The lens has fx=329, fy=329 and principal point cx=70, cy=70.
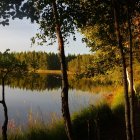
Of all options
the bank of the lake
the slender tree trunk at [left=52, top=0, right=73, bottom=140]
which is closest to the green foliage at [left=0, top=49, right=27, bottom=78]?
the slender tree trunk at [left=52, top=0, right=73, bottom=140]

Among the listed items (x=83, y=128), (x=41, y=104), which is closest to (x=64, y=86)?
(x=83, y=128)

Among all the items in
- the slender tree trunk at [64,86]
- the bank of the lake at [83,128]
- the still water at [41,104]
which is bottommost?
the still water at [41,104]

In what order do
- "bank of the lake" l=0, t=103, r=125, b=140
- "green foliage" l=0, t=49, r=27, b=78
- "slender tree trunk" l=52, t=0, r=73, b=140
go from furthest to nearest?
"bank of the lake" l=0, t=103, r=125, b=140 < "green foliage" l=0, t=49, r=27, b=78 < "slender tree trunk" l=52, t=0, r=73, b=140

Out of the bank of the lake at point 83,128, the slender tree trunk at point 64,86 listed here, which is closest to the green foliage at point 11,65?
the slender tree trunk at point 64,86

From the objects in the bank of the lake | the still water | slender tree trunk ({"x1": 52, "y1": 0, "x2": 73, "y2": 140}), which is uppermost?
slender tree trunk ({"x1": 52, "y1": 0, "x2": 73, "y2": 140})

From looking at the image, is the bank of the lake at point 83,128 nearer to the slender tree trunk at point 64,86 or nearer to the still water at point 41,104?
the still water at point 41,104

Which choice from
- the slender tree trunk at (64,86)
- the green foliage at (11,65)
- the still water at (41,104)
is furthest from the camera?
the still water at (41,104)

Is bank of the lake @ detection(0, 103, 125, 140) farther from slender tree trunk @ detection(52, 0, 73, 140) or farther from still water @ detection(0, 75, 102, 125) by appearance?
slender tree trunk @ detection(52, 0, 73, 140)

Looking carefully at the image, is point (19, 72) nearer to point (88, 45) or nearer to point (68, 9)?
point (68, 9)

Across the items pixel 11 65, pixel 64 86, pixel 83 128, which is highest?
pixel 11 65

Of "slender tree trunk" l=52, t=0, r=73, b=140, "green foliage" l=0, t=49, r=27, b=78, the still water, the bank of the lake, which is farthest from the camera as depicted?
the still water

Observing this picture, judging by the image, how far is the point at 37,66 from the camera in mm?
11742

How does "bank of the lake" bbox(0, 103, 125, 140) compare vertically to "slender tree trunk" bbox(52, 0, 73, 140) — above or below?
below

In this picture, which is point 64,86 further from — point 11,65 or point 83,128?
point 83,128
